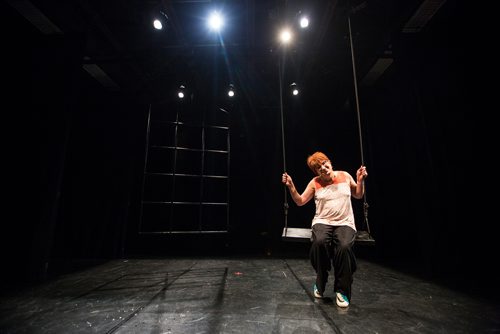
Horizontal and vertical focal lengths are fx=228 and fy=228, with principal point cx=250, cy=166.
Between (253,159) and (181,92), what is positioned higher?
(181,92)

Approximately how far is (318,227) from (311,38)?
314cm

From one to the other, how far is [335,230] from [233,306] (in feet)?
3.44

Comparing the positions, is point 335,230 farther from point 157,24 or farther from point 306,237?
point 157,24

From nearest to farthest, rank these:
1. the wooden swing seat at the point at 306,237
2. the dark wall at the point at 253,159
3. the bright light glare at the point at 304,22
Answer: the wooden swing seat at the point at 306,237 → the dark wall at the point at 253,159 → the bright light glare at the point at 304,22

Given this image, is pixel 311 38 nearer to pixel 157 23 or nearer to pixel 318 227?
pixel 157 23

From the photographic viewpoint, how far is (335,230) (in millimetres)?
1910

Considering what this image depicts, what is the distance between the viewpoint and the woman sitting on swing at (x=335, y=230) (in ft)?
5.87

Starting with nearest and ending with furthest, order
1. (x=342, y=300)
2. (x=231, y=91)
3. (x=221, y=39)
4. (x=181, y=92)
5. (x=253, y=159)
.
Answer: (x=342, y=300), (x=221, y=39), (x=181, y=92), (x=231, y=91), (x=253, y=159)

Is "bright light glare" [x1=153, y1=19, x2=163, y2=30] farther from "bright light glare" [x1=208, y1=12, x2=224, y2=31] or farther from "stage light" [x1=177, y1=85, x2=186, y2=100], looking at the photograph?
"stage light" [x1=177, y1=85, x2=186, y2=100]

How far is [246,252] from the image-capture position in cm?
477

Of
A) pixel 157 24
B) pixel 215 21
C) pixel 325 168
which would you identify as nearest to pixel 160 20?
pixel 157 24

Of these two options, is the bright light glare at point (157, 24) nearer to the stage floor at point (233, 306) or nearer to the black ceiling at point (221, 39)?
the black ceiling at point (221, 39)

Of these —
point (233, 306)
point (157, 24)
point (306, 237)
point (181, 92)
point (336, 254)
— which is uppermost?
point (157, 24)

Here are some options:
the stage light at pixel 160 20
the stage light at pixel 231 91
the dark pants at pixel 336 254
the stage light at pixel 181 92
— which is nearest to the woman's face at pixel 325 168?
the dark pants at pixel 336 254
